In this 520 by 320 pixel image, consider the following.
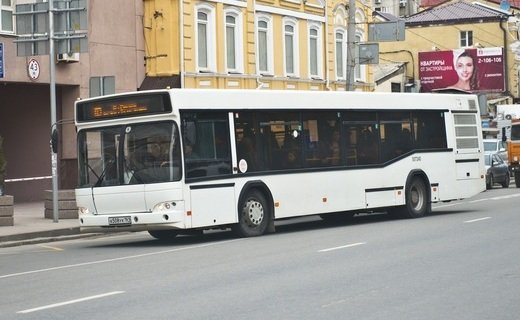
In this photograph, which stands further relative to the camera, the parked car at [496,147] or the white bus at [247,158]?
the parked car at [496,147]

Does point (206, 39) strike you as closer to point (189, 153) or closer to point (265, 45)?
point (265, 45)

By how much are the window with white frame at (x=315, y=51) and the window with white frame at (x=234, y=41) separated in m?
5.29

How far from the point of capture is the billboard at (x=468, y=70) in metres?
65.9

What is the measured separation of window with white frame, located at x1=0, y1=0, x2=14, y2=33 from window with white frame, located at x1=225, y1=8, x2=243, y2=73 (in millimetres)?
9550

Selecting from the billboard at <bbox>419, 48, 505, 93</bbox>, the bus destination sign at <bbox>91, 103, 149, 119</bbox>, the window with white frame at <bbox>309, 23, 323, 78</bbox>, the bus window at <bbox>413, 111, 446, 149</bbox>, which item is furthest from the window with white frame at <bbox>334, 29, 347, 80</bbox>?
the bus destination sign at <bbox>91, 103, 149, 119</bbox>

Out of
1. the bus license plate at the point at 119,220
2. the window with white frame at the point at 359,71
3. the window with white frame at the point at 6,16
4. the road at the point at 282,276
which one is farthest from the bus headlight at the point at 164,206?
the window with white frame at the point at 359,71

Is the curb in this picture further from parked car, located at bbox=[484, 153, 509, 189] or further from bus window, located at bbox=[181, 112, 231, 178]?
parked car, located at bbox=[484, 153, 509, 189]

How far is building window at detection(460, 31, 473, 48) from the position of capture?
237 feet

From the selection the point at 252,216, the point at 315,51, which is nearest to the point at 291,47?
the point at 315,51

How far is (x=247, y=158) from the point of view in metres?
20.2

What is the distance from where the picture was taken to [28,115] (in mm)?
33688

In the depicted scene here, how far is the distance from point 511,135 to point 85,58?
16.8 m

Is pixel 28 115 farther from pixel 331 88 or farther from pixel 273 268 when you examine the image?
pixel 273 268

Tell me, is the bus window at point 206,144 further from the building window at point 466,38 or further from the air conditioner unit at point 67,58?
the building window at point 466,38
